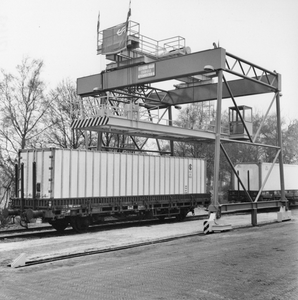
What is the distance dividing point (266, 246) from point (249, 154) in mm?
34727

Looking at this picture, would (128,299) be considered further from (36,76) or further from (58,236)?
(36,76)

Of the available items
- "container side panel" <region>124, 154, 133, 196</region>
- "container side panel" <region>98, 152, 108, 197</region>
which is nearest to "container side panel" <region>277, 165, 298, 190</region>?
"container side panel" <region>124, 154, 133, 196</region>

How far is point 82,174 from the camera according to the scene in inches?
664

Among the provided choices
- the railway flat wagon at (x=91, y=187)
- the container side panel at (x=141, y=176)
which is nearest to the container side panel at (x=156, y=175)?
the railway flat wagon at (x=91, y=187)

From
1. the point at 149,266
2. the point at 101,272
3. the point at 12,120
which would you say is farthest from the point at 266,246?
the point at 12,120

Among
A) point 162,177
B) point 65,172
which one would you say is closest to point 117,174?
point 65,172

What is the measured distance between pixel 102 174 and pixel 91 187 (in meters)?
0.80

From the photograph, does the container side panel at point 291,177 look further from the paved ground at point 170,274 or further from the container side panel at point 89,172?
the paved ground at point 170,274

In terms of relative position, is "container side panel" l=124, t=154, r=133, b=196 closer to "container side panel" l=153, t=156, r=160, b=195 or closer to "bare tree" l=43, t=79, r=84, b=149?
"container side panel" l=153, t=156, r=160, b=195

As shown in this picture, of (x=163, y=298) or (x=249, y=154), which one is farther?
(x=249, y=154)

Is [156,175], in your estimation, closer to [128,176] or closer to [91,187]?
[128,176]

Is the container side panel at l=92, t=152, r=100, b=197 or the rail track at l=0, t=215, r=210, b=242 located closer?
the rail track at l=0, t=215, r=210, b=242

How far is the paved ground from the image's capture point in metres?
7.63

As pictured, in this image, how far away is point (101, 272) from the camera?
9.35 meters
